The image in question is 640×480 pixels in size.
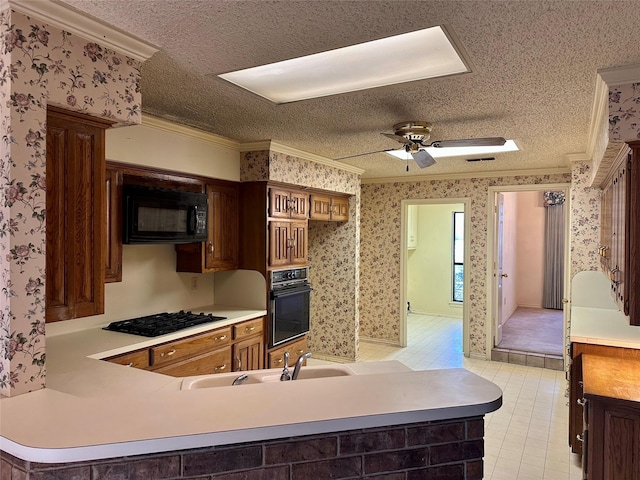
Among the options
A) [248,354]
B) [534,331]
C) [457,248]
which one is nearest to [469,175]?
[534,331]

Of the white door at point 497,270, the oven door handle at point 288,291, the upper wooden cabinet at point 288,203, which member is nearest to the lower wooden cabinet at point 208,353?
the oven door handle at point 288,291

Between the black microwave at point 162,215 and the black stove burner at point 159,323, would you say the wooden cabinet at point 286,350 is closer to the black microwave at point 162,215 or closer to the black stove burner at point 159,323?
the black stove burner at point 159,323

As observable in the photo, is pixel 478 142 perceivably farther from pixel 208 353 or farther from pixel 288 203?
pixel 208 353

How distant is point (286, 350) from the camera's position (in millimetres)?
4320

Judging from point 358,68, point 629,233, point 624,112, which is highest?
point 358,68

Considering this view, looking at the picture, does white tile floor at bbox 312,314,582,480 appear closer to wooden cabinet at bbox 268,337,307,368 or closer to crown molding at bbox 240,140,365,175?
wooden cabinet at bbox 268,337,307,368

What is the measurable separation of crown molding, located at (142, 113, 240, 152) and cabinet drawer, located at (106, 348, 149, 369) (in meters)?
1.58

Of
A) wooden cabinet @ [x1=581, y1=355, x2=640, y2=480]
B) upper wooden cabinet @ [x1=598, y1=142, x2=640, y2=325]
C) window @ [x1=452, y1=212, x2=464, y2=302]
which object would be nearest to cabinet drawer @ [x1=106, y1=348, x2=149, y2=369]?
wooden cabinet @ [x1=581, y1=355, x2=640, y2=480]

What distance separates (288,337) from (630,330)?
2.80 meters

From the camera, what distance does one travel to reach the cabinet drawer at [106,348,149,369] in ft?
8.58

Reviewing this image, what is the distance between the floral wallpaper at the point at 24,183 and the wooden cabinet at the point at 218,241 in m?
2.17

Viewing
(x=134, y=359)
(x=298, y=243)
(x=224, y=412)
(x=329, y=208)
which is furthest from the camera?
(x=329, y=208)

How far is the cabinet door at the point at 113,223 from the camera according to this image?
2875 millimetres

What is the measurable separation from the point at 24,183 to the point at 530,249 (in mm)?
8704
